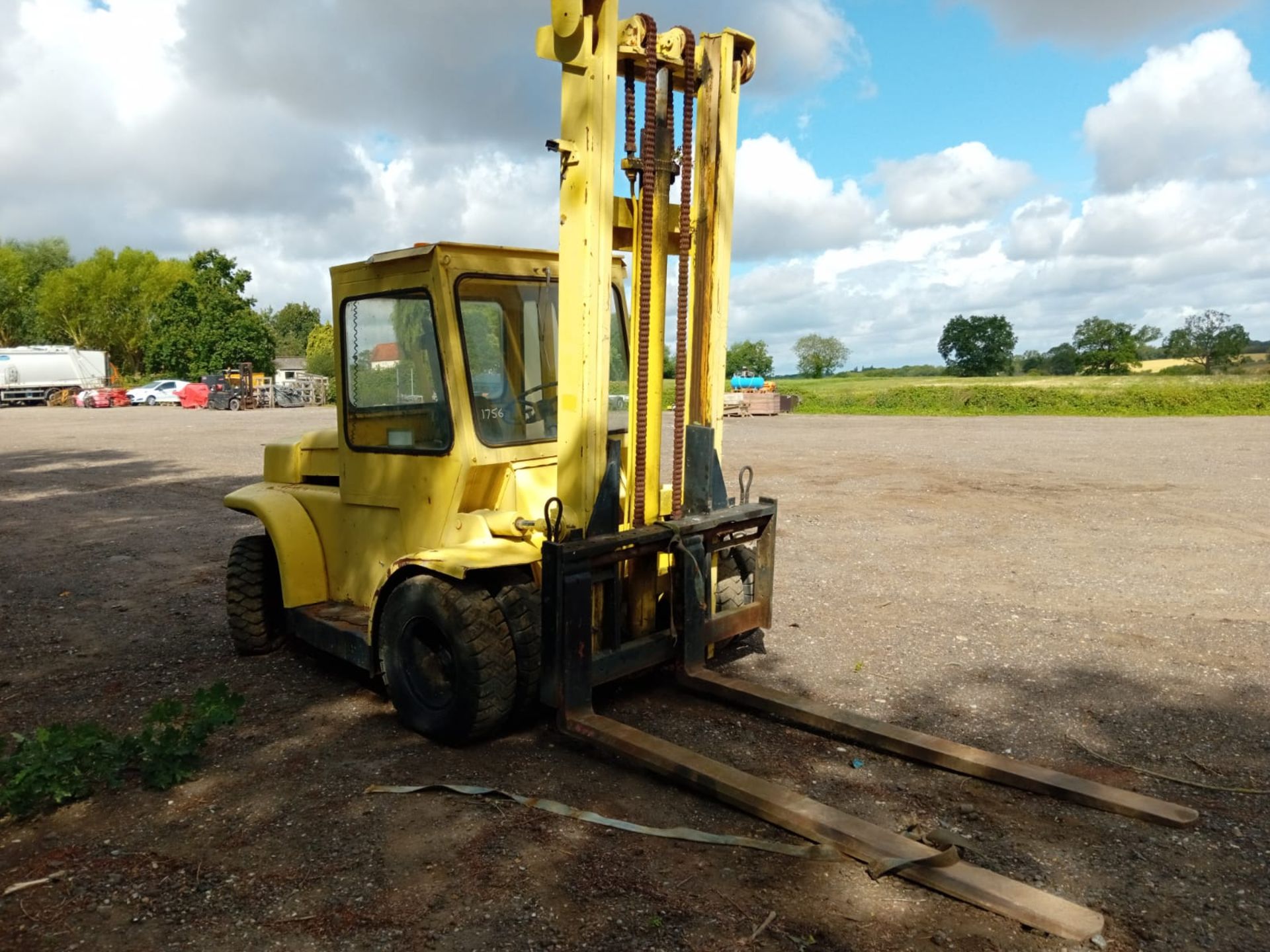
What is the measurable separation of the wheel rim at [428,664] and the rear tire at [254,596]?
1.83 m

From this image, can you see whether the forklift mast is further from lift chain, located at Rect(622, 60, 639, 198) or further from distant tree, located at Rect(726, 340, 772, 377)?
distant tree, located at Rect(726, 340, 772, 377)

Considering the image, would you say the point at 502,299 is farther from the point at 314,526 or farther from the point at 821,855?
the point at 821,855

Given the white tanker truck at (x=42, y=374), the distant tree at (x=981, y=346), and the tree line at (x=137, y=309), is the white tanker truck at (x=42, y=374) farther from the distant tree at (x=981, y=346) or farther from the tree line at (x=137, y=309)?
the distant tree at (x=981, y=346)

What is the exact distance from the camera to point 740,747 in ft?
15.0

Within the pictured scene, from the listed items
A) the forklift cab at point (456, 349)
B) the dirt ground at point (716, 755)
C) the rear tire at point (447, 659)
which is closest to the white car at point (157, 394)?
the dirt ground at point (716, 755)

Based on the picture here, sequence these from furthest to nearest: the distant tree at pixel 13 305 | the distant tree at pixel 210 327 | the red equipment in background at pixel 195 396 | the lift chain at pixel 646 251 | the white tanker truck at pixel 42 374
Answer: the distant tree at pixel 13 305 < the distant tree at pixel 210 327 < the white tanker truck at pixel 42 374 < the red equipment in background at pixel 195 396 < the lift chain at pixel 646 251

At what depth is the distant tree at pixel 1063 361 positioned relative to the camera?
7969 cm

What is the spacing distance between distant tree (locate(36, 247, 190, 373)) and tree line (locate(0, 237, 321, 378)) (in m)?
0.05

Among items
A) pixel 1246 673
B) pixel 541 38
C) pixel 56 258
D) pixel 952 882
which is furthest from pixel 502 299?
pixel 56 258

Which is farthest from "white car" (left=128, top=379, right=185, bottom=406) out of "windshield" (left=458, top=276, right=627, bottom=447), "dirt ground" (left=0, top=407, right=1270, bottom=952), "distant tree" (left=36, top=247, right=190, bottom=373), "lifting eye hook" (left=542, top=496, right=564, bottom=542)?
"lifting eye hook" (left=542, top=496, right=564, bottom=542)

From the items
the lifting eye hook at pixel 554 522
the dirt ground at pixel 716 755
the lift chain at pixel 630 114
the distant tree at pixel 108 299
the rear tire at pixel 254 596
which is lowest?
the dirt ground at pixel 716 755

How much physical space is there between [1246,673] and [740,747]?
3.33 m

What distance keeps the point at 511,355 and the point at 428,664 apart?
5.23 feet

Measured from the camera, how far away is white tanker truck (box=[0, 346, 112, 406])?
5159 cm
